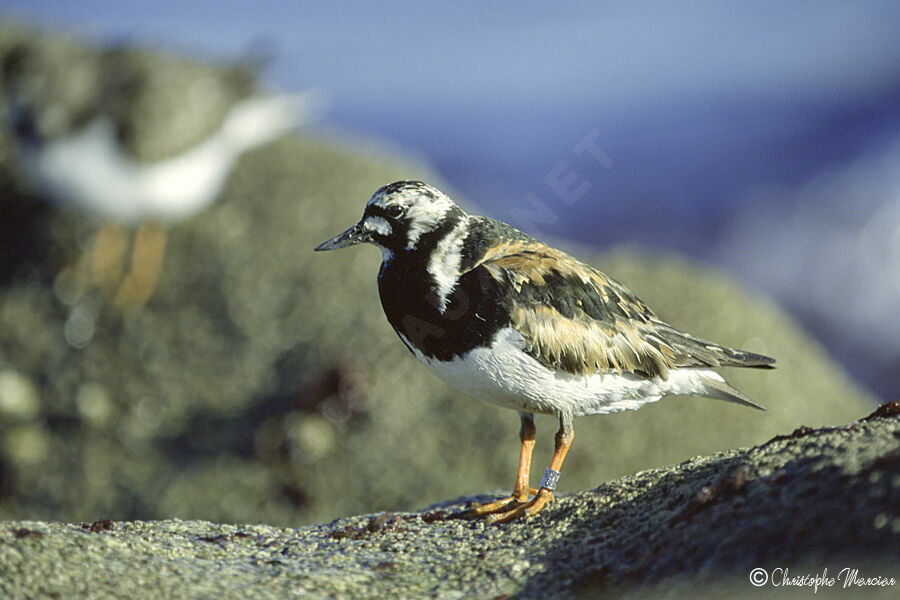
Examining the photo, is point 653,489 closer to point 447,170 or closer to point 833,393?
point 833,393

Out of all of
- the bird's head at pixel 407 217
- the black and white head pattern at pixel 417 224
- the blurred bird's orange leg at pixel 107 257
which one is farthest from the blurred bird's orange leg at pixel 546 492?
the blurred bird's orange leg at pixel 107 257

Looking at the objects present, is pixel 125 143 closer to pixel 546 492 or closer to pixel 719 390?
pixel 546 492

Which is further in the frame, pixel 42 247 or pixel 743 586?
pixel 42 247

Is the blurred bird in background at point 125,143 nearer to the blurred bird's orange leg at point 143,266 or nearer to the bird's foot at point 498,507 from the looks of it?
the blurred bird's orange leg at point 143,266

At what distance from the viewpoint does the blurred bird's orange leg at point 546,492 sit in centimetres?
393

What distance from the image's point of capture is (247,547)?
3605mm

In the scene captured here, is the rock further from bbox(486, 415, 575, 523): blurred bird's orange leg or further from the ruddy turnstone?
the ruddy turnstone

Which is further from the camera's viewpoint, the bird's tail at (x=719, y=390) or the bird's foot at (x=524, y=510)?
the bird's tail at (x=719, y=390)

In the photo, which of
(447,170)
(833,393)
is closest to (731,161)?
(447,170)

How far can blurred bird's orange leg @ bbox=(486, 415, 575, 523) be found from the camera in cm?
393

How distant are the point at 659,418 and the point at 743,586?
4730 millimetres

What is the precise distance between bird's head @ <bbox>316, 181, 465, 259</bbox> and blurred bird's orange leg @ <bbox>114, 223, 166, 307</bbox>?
4946mm

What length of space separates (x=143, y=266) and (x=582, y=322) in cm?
585

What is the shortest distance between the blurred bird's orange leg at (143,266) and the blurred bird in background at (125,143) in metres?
0.01
